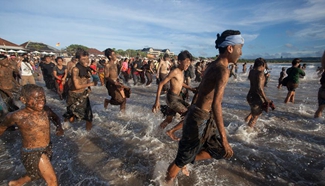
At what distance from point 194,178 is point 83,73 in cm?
311

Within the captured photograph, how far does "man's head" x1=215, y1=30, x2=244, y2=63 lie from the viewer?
2.14 m

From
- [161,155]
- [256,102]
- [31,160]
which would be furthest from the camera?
[256,102]

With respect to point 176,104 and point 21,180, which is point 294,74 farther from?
point 21,180

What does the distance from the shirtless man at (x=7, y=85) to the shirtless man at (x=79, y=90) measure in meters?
1.76

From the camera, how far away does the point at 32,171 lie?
2.12m

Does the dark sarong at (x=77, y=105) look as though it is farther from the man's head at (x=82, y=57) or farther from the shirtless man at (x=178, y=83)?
the shirtless man at (x=178, y=83)

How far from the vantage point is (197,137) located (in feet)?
7.45

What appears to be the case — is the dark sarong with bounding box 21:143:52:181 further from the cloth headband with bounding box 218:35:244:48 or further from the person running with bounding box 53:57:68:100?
the person running with bounding box 53:57:68:100

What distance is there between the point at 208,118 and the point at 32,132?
2.04 meters

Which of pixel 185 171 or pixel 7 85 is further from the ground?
pixel 7 85

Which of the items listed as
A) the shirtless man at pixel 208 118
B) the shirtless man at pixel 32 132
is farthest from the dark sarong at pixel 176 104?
the shirtless man at pixel 32 132

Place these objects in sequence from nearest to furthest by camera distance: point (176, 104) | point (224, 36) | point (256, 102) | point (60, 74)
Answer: point (224, 36), point (176, 104), point (256, 102), point (60, 74)

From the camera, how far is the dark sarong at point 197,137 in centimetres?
227

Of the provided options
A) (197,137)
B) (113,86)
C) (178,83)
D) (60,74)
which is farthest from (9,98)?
(197,137)
